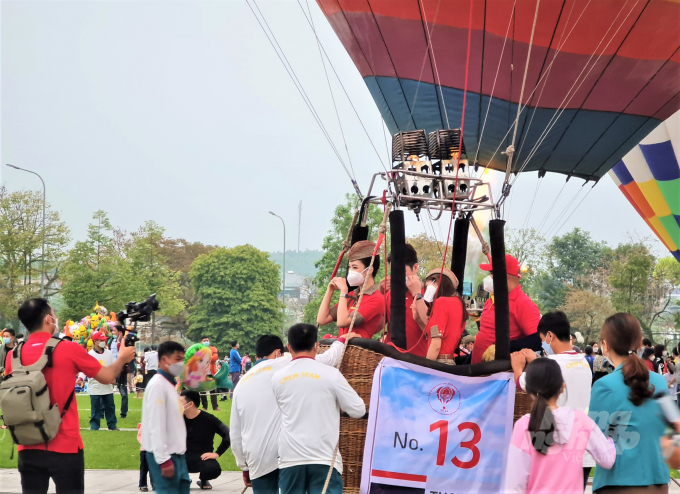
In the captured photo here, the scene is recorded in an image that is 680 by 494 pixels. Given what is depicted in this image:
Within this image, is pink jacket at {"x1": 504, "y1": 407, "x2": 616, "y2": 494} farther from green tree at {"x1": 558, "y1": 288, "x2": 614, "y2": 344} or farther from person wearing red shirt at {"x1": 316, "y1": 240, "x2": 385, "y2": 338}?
green tree at {"x1": 558, "y1": 288, "x2": 614, "y2": 344}

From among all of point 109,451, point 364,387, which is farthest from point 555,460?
point 109,451

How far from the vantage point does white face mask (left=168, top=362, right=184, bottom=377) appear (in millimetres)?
5117

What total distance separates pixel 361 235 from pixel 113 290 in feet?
131

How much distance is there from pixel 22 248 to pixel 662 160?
3364 cm

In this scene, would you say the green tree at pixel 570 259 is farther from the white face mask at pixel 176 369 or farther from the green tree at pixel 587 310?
the white face mask at pixel 176 369

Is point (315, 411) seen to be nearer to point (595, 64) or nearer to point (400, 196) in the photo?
point (400, 196)

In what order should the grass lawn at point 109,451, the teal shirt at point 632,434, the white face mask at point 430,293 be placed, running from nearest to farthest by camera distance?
the teal shirt at point 632,434 < the white face mask at point 430,293 < the grass lawn at point 109,451

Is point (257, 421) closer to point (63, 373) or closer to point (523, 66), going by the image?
point (63, 373)

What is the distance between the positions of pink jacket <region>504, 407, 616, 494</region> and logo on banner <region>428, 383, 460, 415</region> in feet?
6.40

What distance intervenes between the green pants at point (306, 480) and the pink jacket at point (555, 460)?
1.53 meters

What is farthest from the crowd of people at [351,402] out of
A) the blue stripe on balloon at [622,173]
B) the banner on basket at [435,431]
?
the blue stripe on balloon at [622,173]

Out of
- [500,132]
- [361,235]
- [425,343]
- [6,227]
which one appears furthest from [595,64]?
[6,227]

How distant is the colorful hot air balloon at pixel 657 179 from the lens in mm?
19000

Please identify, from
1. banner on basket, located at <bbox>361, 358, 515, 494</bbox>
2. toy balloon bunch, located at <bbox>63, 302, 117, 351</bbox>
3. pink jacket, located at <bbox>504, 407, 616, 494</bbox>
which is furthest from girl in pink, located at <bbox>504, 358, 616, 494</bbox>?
toy balloon bunch, located at <bbox>63, 302, 117, 351</bbox>
